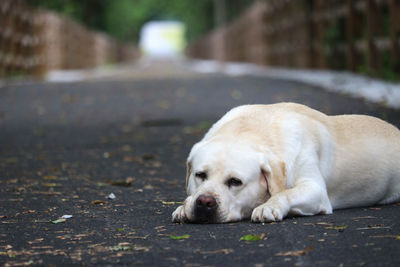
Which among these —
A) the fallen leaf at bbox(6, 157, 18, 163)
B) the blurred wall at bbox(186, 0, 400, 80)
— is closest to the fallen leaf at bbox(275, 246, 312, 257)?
the fallen leaf at bbox(6, 157, 18, 163)

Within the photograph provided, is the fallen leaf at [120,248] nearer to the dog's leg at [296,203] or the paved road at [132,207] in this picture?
the paved road at [132,207]

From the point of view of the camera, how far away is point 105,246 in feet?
12.4

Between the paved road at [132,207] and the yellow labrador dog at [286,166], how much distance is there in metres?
0.10

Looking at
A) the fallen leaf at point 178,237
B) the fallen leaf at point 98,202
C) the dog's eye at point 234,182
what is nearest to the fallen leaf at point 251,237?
the fallen leaf at point 178,237

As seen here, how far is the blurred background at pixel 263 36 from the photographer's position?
13.4 metres

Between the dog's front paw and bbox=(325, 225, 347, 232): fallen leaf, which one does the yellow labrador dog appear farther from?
bbox=(325, 225, 347, 232): fallen leaf

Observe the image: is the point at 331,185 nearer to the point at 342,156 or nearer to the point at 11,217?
the point at 342,156

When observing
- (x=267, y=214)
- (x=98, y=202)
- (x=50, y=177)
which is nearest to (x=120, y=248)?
(x=267, y=214)

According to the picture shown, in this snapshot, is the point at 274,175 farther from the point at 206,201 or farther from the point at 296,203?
the point at 206,201

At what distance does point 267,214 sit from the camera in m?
4.10

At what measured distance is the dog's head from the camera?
4.10 meters

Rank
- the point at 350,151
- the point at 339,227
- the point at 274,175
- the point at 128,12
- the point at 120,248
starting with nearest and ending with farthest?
the point at 120,248, the point at 339,227, the point at 274,175, the point at 350,151, the point at 128,12

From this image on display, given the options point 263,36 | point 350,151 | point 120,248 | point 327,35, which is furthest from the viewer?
point 263,36

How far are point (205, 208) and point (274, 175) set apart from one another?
42 cm
